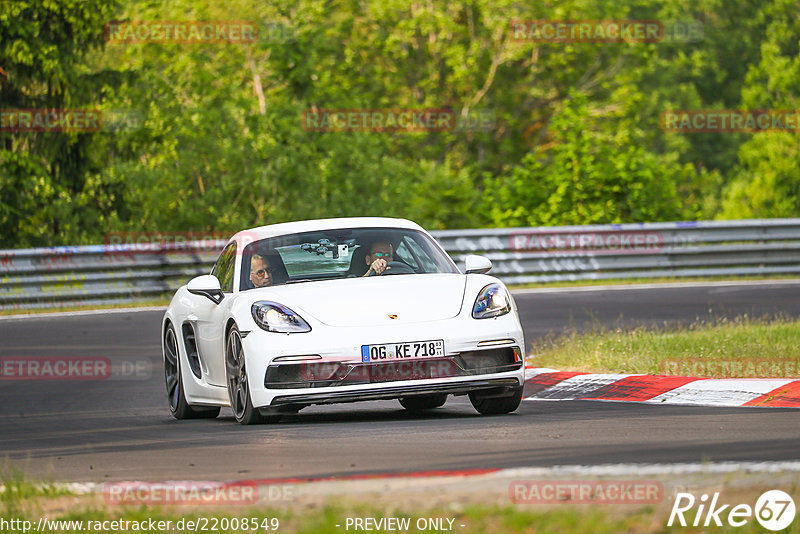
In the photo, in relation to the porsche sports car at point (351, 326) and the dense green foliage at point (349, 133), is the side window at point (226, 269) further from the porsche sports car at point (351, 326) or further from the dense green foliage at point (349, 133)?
the dense green foliage at point (349, 133)

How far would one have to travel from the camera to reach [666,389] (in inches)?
412

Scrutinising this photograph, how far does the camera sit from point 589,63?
50062 mm

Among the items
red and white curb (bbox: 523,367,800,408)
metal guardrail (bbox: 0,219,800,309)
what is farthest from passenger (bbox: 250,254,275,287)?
metal guardrail (bbox: 0,219,800,309)

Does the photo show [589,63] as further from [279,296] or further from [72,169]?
[279,296]

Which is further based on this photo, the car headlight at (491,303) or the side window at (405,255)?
the side window at (405,255)

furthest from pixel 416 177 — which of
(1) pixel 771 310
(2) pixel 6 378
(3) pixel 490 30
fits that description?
(2) pixel 6 378

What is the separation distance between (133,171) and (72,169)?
4.84 ft

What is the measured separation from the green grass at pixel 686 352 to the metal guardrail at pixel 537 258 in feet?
32.3

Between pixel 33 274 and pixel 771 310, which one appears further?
pixel 33 274

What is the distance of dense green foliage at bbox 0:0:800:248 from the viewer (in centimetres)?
2734

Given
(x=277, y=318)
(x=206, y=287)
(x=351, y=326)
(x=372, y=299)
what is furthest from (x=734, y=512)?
(x=206, y=287)

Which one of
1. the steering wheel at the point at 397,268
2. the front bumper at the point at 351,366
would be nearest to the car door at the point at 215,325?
the front bumper at the point at 351,366

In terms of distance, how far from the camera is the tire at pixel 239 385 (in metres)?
9.29

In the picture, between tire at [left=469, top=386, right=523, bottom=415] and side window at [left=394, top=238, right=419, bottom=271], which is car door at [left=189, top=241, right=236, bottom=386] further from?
tire at [left=469, top=386, right=523, bottom=415]
